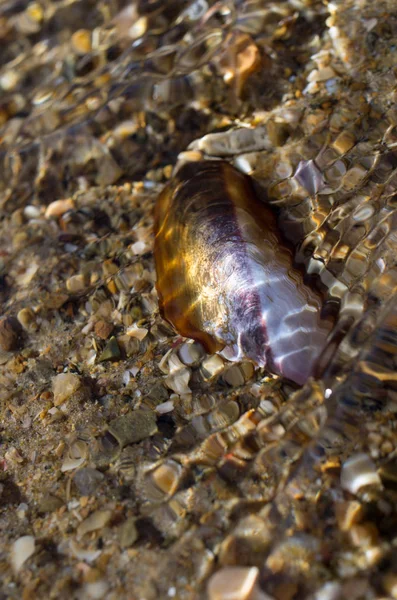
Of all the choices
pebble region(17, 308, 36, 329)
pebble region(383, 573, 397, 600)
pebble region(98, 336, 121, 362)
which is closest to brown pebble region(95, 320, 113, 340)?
pebble region(98, 336, 121, 362)

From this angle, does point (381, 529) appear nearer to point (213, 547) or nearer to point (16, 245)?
point (213, 547)

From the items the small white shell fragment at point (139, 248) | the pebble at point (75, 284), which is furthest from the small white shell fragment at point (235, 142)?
the pebble at point (75, 284)

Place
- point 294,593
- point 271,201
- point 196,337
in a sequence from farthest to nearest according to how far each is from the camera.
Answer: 1. point 271,201
2. point 196,337
3. point 294,593

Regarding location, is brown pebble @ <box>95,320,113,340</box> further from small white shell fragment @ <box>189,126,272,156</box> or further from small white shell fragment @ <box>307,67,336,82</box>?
small white shell fragment @ <box>307,67,336,82</box>

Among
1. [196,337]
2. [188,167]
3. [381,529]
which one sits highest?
[188,167]

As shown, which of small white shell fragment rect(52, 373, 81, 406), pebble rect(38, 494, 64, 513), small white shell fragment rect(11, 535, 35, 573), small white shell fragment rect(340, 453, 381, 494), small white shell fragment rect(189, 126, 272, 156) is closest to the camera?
small white shell fragment rect(340, 453, 381, 494)

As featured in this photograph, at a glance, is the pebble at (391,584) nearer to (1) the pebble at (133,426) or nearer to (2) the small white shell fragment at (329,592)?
(2) the small white shell fragment at (329,592)

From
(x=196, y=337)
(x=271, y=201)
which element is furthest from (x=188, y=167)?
(x=196, y=337)
